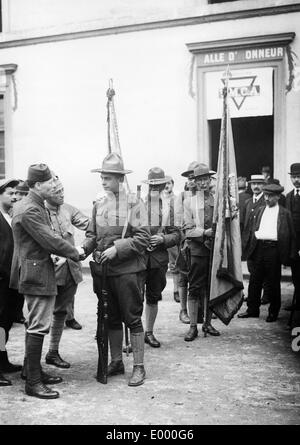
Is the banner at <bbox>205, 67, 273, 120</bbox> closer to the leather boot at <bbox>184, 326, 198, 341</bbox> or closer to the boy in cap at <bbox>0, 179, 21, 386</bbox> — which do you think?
the leather boot at <bbox>184, 326, 198, 341</bbox>

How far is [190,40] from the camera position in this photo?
991 centimetres

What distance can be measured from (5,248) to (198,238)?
2.13m

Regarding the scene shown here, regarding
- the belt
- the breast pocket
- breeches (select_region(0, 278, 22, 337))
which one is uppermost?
the breast pocket

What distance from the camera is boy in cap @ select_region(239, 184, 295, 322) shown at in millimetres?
6625

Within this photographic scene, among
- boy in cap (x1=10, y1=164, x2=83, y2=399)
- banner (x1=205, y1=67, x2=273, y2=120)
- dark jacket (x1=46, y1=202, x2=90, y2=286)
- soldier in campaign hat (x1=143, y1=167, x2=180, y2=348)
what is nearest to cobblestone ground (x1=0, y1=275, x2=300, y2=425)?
boy in cap (x1=10, y1=164, x2=83, y2=399)

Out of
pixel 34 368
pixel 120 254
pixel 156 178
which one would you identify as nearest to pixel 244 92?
pixel 156 178

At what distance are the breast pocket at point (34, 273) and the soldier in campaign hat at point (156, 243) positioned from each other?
1.43m

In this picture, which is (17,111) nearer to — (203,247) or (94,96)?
(94,96)

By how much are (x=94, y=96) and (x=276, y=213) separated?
5.33 m

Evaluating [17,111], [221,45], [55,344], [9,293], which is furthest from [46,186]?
[17,111]

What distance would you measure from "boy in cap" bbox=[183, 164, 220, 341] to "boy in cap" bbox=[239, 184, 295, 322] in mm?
976

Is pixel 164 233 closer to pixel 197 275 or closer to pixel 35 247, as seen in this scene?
pixel 197 275

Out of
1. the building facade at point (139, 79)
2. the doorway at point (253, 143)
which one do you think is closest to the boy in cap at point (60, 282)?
the building facade at point (139, 79)
